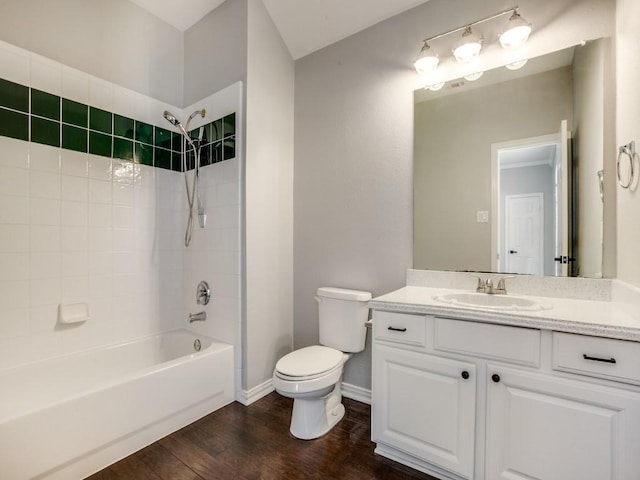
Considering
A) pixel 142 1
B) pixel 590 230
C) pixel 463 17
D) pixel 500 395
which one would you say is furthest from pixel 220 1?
pixel 500 395

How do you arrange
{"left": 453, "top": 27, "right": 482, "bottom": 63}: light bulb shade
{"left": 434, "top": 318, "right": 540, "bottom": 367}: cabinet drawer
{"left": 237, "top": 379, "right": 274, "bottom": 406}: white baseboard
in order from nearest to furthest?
{"left": 434, "top": 318, "right": 540, "bottom": 367}: cabinet drawer < {"left": 453, "top": 27, "right": 482, "bottom": 63}: light bulb shade < {"left": 237, "top": 379, "right": 274, "bottom": 406}: white baseboard

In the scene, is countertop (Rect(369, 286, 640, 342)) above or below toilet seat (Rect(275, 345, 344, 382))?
above

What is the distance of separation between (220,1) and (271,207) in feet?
5.01

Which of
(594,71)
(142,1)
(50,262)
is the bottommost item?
(50,262)

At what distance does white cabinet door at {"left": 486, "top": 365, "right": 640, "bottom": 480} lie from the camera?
1.02 metres

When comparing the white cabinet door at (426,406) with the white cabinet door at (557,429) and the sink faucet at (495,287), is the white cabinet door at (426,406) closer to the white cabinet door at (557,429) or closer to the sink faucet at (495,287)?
the white cabinet door at (557,429)

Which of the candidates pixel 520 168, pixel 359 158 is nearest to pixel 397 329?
pixel 520 168

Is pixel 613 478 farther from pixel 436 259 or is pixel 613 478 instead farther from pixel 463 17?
pixel 463 17

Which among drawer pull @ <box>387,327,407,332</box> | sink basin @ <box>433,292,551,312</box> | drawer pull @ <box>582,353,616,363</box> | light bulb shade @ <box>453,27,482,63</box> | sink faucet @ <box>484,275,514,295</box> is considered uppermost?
light bulb shade @ <box>453,27,482,63</box>

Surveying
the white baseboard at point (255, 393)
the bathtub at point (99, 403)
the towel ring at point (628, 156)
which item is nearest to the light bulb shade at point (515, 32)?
the towel ring at point (628, 156)

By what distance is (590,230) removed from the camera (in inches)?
58.0

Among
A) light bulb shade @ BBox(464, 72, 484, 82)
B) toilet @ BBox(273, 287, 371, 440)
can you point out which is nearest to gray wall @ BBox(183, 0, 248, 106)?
light bulb shade @ BBox(464, 72, 484, 82)

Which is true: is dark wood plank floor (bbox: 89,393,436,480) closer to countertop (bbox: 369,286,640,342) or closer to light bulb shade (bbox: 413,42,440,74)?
countertop (bbox: 369,286,640,342)

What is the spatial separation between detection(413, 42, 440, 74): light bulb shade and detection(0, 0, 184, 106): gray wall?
1.87 meters
